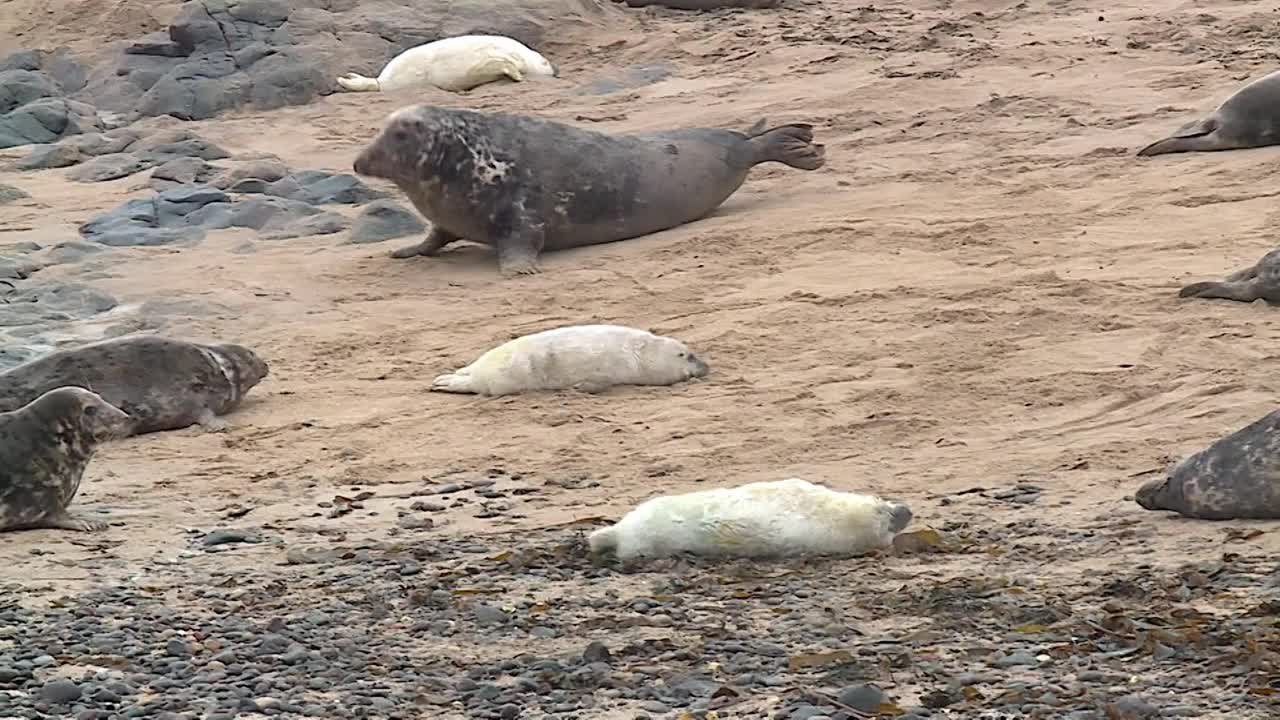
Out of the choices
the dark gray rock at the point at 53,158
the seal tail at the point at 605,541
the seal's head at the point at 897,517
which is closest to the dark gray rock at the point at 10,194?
the dark gray rock at the point at 53,158

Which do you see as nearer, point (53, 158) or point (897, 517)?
point (897, 517)

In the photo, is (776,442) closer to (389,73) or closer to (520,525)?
(520,525)

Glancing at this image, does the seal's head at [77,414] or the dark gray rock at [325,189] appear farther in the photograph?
the dark gray rock at [325,189]

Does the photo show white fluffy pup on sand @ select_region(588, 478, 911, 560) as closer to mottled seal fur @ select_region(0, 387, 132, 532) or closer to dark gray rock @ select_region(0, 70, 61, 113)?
mottled seal fur @ select_region(0, 387, 132, 532)

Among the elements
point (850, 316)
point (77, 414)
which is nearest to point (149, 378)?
point (77, 414)

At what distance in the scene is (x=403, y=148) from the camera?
9.47 meters

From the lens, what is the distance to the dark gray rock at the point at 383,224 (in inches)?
388

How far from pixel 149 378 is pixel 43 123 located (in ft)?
21.2

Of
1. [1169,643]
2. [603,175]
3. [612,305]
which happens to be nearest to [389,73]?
[603,175]

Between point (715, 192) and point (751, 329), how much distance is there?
7.97ft

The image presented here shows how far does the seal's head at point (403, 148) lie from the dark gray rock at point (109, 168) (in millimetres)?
2406

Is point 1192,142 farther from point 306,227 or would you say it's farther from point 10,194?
point 10,194

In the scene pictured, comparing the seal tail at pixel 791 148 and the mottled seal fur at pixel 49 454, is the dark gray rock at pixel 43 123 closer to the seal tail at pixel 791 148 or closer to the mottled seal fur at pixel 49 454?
the seal tail at pixel 791 148

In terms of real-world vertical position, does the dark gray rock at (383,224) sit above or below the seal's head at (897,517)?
below
